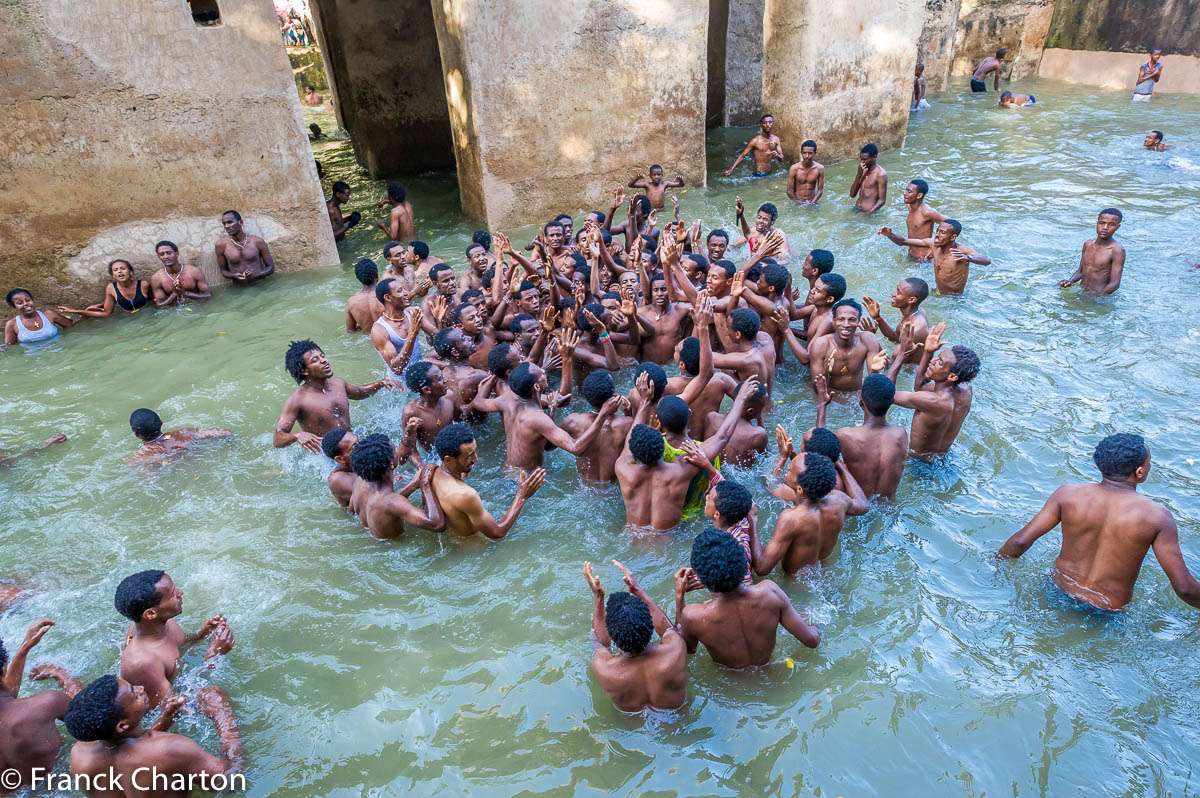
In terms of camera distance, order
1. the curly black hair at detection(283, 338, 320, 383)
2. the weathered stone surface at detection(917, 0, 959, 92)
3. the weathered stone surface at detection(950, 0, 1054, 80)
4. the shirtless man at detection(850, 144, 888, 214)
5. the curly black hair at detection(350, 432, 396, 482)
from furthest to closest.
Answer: the weathered stone surface at detection(950, 0, 1054, 80) → the weathered stone surface at detection(917, 0, 959, 92) → the shirtless man at detection(850, 144, 888, 214) → the curly black hair at detection(283, 338, 320, 383) → the curly black hair at detection(350, 432, 396, 482)

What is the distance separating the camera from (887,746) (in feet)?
11.9

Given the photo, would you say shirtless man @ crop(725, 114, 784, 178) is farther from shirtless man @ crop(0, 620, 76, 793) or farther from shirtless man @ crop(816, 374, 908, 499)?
shirtless man @ crop(0, 620, 76, 793)

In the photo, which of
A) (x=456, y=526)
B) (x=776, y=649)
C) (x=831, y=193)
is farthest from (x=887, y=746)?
(x=831, y=193)

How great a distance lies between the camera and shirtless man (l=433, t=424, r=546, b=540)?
4605 mm

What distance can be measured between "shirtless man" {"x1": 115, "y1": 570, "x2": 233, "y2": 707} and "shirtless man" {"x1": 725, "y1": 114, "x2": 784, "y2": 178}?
385 inches

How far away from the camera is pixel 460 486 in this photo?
15.2 ft

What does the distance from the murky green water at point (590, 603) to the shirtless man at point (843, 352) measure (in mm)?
355

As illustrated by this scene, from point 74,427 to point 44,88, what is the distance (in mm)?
3693

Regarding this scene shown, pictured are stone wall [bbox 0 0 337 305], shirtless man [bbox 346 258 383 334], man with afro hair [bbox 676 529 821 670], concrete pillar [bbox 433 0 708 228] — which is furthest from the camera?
concrete pillar [bbox 433 0 708 228]

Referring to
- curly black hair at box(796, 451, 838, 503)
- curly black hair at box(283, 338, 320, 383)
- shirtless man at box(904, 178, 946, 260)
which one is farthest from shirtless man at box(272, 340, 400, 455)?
shirtless man at box(904, 178, 946, 260)

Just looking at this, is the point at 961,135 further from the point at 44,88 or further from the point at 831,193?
the point at 44,88

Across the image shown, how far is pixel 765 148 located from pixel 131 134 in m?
8.37

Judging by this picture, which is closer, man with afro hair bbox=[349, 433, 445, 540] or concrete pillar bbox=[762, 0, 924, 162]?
man with afro hair bbox=[349, 433, 445, 540]

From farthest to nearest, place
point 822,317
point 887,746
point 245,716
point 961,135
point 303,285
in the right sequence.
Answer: point 961,135
point 303,285
point 822,317
point 245,716
point 887,746
